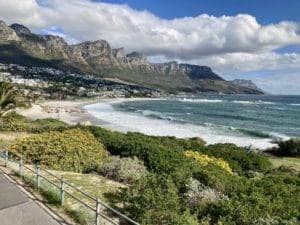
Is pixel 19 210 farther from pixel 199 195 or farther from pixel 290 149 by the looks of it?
pixel 290 149

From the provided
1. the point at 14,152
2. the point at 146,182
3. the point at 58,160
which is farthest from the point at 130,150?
the point at 146,182

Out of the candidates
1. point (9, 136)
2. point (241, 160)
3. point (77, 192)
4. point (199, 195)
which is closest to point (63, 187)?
point (77, 192)

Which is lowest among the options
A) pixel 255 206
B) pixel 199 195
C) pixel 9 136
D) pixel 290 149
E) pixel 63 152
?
pixel 290 149

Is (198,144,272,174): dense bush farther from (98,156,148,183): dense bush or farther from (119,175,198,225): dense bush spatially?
(119,175,198,225): dense bush

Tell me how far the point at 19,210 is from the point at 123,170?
585cm

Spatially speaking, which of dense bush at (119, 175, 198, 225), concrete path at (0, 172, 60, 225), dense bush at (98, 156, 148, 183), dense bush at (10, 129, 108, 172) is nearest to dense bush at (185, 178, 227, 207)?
dense bush at (119, 175, 198, 225)

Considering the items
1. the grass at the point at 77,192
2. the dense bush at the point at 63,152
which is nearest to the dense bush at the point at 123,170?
the grass at the point at 77,192

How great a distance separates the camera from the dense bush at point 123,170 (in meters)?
16.7

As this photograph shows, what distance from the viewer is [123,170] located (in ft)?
55.5

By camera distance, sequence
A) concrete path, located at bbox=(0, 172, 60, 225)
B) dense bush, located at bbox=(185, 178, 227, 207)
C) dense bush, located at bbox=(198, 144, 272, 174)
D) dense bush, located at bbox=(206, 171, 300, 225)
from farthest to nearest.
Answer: dense bush, located at bbox=(198, 144, 272, 174) → dense bush, located at bbox=(185, 178, 227, 207) → dense bush, located at bbox=(206, 171, 300, 225) → concrete path, located at bbox=(0, 172, 60, 225)

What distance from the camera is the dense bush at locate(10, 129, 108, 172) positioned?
18.8 metres

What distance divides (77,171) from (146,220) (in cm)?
844

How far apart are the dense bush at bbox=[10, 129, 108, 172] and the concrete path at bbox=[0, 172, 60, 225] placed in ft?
16.3

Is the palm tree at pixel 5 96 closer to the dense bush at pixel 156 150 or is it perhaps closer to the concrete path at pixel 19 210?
the dense bush at pixel 156 150
